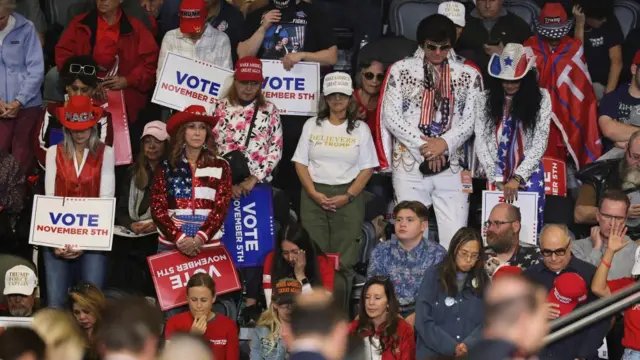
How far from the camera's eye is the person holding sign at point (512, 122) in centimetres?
1218

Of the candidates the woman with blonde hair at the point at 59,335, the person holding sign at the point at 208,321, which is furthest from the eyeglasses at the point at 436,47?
the woman with blonde hair at the point at 59,335

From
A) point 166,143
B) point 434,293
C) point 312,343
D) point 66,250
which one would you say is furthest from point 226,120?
point 312,343

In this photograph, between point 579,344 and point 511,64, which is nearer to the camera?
point 579,344

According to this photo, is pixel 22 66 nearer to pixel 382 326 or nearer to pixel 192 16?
pixel 192 16

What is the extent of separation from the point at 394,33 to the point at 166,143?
9.35ft

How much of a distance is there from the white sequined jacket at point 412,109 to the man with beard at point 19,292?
124 inches

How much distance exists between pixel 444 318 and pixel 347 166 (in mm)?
2070

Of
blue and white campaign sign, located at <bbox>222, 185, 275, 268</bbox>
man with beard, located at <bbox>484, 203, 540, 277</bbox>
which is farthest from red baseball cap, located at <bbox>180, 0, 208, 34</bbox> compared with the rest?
man with beard, located at <bbox>484, 203, 540, 277</bbox>

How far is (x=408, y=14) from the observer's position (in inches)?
560

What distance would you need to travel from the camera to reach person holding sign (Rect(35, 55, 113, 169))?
Answer: 12.6 metres

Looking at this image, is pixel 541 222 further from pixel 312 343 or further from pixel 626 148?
pixel 312 343

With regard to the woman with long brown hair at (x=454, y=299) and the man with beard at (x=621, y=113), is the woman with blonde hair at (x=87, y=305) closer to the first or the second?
the woman with long brown hair at (x=454, y=299)

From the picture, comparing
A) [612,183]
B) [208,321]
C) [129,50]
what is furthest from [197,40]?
[612,183]

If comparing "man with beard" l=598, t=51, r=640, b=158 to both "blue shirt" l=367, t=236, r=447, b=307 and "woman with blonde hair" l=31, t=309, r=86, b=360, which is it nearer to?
"blue shirt" l=367, t=236, r=447, b=307
